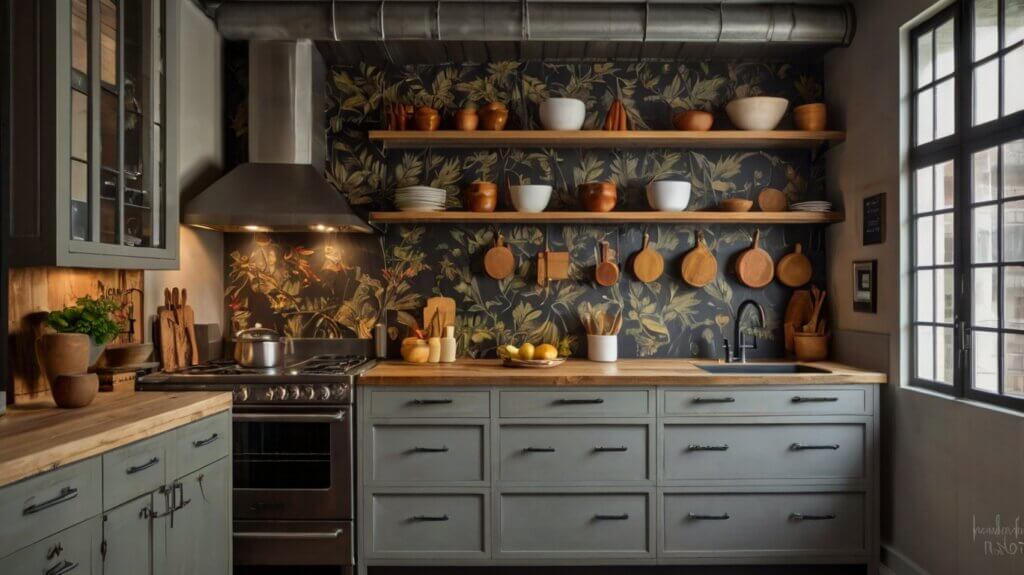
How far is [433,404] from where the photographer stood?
3.06 meters

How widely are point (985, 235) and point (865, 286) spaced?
0.75 metres

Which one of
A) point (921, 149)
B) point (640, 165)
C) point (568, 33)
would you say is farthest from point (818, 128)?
point (568, 33)

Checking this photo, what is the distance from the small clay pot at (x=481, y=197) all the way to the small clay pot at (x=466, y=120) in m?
0.30

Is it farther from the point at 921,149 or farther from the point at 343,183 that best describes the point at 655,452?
the point at 343,183

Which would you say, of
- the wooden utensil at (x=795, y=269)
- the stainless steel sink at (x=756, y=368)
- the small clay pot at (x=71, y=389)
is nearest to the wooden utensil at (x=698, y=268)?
the wooden utensil at (x=795, y=269)

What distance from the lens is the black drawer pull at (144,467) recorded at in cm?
205

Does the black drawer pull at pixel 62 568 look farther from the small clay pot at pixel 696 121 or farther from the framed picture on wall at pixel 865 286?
the framed picture on wall at pixel 865 286

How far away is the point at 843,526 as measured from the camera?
307 centimetres

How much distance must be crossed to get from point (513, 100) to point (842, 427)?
7.80ft

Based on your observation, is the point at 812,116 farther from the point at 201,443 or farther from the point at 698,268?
the point at 201,443

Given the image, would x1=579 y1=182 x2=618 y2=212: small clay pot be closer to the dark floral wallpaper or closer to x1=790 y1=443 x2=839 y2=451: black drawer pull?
the dark floral wallpaper

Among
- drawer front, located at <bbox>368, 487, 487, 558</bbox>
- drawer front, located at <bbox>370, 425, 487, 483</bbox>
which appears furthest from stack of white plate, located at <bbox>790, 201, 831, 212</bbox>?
drawer front, located at <bbox>368, 487, 487, 558</bbox>

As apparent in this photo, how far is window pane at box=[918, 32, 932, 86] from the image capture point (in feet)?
9.49

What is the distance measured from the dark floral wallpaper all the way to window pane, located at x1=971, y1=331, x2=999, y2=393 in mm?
1203
